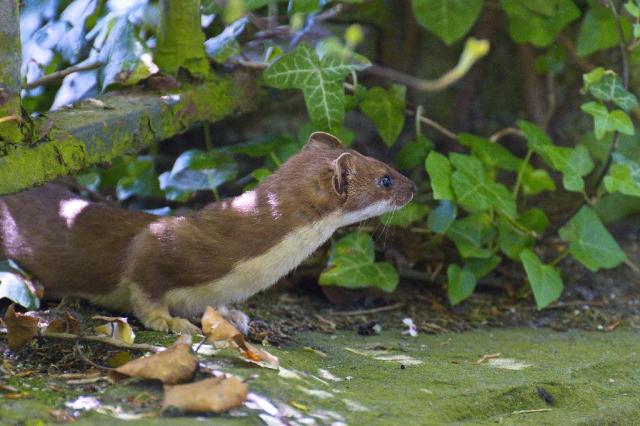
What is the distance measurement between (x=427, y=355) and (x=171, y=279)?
1.00 metres

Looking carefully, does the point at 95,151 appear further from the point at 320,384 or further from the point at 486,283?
the point at 486,283

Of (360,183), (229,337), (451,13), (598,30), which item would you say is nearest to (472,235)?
(360,183)

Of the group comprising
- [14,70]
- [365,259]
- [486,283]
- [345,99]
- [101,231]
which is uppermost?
[14,70]

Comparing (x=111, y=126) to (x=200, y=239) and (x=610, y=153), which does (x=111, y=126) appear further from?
(x=610, y=153)

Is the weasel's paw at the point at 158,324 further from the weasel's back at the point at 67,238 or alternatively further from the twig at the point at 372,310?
the twig at the point at 372,310

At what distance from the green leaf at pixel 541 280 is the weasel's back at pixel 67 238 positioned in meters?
1.63

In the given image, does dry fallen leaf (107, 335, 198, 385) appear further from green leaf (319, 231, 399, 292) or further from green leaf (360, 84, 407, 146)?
green leaf (360, 84, 407, 146)

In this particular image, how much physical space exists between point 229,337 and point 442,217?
5.68ft

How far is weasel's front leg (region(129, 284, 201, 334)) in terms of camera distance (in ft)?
10.9

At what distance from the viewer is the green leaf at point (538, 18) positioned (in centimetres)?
439

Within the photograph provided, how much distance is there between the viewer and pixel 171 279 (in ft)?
11.4

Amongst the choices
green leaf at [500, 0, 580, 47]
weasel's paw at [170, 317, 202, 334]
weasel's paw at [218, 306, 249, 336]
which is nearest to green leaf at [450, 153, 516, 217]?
green leaf at [500, 0, 580, 47]

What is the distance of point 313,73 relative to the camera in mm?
3918

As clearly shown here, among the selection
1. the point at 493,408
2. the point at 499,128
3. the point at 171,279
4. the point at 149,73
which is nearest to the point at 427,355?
the point at 493,408
